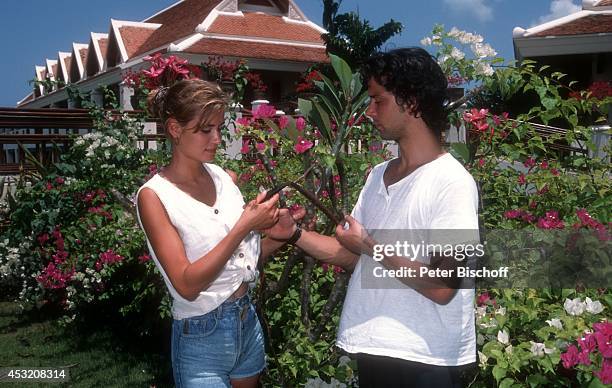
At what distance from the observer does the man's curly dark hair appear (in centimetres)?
190

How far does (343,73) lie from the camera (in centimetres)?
254

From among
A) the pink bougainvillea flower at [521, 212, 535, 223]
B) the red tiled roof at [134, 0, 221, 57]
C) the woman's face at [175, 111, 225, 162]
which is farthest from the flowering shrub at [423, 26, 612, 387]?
the red tiled roof at [134, 0, 221, 57]

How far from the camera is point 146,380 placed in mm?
5035

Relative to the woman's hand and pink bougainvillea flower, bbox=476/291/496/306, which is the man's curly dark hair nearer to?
the woman's hand

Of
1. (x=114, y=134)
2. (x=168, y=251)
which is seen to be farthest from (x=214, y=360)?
(x=114, y=134)

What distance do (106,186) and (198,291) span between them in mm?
4587

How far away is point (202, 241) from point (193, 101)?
457mm

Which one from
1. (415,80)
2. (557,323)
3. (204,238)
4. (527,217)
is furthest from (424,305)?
(527,217)

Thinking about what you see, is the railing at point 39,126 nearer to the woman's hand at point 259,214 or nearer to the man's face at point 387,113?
the woman's hand at point 259,214

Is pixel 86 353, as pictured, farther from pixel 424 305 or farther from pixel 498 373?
pixel 424 305

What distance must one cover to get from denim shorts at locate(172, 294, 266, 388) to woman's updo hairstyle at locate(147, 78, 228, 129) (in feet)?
2.11

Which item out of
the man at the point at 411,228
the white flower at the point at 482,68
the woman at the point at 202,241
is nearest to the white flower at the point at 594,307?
the man at the point at 411,228

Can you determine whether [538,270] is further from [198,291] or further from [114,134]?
[114,134]

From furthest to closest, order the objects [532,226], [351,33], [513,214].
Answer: [351,33]
[513,214]
[532,226]
